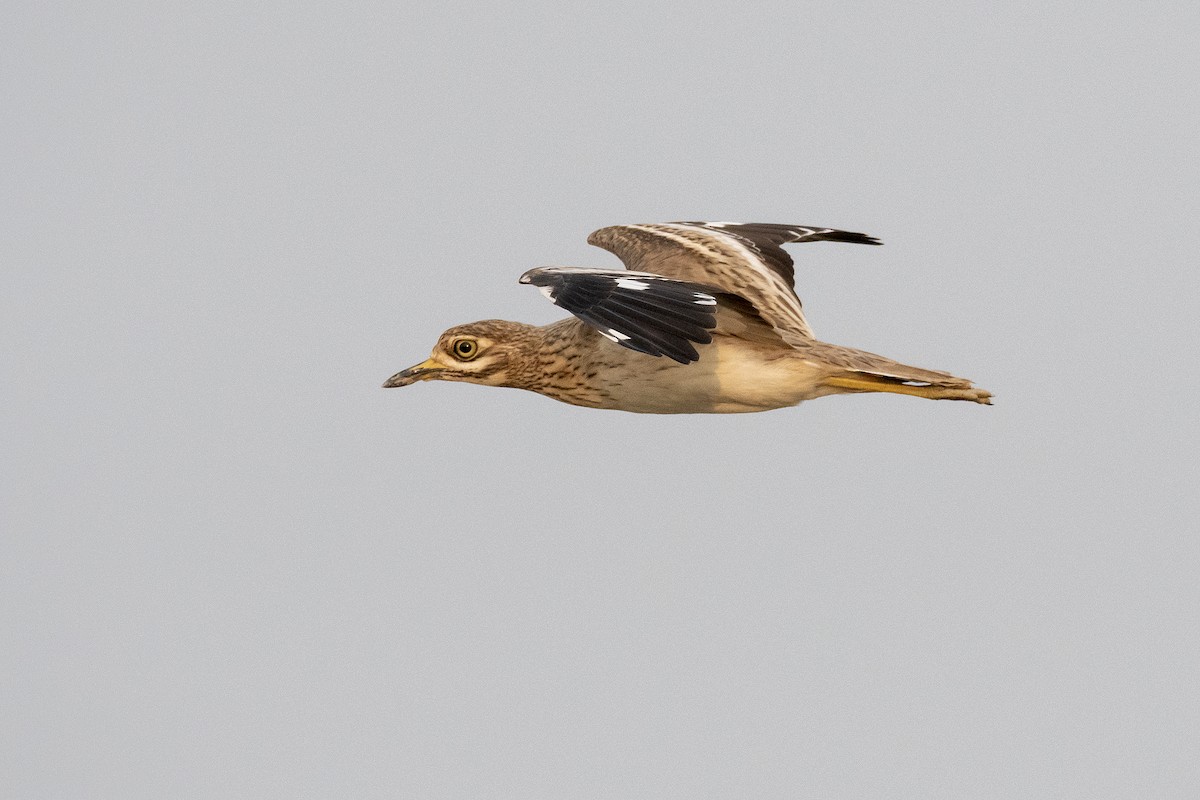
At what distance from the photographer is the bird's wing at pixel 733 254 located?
55.4 feet

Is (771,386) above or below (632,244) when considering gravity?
below

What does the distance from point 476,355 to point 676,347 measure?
320 centimetres

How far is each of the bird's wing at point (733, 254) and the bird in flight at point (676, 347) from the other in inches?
0.8

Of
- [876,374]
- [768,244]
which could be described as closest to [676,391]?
[876,374]

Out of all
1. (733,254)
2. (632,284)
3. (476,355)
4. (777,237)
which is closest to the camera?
(632,284)

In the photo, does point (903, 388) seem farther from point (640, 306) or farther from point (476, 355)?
point (476, 355)

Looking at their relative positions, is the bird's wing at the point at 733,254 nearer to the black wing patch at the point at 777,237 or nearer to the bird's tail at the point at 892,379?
the black wing patch at the point at 777,237

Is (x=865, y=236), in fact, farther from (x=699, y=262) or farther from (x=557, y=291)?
(x=557, y=291)

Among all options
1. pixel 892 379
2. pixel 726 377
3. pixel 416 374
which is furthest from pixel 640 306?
pixel 416 374

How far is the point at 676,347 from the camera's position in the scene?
45.9ft

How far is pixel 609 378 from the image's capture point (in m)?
16.1

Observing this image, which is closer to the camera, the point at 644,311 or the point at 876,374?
the point at 644,311

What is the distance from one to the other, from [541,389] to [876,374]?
2.76m

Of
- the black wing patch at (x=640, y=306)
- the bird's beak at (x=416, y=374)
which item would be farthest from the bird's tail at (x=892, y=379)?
the bird's beak at (x=416, y=374)
